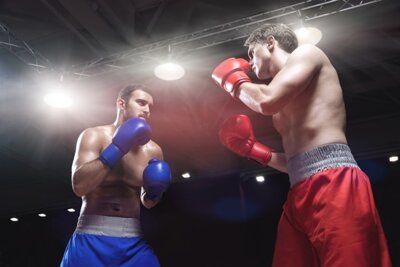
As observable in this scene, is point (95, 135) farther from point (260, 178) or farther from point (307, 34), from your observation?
point (260, 178)

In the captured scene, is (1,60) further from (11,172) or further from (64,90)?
(11,172)

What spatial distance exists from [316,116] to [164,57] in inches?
91.8

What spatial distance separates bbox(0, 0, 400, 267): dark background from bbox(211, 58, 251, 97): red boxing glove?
1572 mm

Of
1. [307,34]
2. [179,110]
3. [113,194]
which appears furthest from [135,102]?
[179,110]

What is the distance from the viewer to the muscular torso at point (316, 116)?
138cm

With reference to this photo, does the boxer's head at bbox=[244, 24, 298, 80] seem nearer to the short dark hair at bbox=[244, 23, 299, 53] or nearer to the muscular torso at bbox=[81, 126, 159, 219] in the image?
the short dark hair at bbox=[244, 23, 299, 53]

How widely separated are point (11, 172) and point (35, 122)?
7.42 feet

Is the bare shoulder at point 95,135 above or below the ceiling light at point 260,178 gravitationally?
below

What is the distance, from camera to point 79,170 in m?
1.73

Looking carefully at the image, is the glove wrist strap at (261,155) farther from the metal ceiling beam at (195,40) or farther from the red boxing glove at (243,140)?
the metal ceiling beam at (195,40)

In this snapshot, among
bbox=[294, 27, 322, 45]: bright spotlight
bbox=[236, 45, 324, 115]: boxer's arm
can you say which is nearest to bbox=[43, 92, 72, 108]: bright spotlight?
bbox=[294, 27, 322, 45]: bright spotlight

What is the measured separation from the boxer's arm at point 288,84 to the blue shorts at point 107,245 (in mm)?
879

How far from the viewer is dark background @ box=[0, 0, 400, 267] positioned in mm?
3439

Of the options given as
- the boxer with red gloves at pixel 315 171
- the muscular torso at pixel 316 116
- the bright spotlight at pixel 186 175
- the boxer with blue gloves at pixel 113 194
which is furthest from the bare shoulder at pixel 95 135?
the bright spotlight at pixel 186 175
